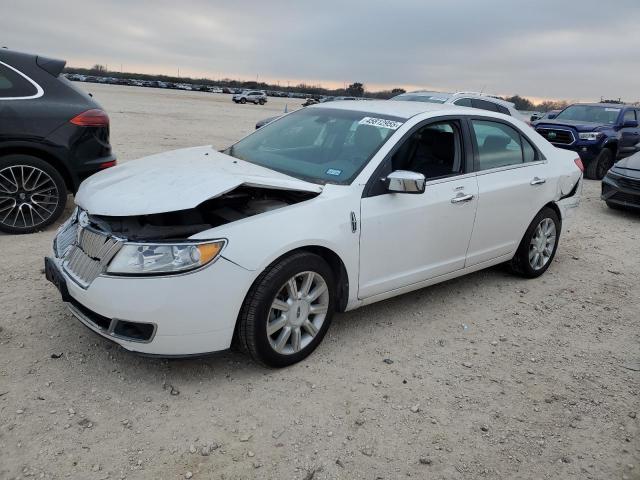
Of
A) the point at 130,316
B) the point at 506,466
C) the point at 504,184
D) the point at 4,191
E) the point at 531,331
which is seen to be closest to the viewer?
the point at 506,466

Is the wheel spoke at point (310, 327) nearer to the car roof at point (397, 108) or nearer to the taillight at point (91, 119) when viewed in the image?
the car roof at point (397, 108)

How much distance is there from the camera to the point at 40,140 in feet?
18.0

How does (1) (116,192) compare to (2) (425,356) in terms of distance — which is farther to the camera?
(2) (425,356)

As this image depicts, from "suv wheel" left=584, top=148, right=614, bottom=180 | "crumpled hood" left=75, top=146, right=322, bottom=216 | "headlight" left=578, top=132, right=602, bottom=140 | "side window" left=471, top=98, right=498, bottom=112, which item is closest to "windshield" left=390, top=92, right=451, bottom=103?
"side window" left=471, top=98, right=498, bottom=112

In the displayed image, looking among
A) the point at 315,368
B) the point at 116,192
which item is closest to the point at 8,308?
the point at 116,192

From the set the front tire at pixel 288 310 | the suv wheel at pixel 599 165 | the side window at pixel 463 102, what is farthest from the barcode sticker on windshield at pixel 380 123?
the suv wheel at pixel 599 165

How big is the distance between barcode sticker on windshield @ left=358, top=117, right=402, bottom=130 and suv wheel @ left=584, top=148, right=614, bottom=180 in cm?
1065

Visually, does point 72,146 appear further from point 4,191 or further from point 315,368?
point 315,368

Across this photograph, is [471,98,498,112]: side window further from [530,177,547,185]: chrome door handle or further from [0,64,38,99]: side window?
[0,64,38,99]: side window

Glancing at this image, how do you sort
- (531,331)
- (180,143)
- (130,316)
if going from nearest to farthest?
(130,316), (531,331), (180,143)

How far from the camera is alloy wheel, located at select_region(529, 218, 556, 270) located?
17.1 feet

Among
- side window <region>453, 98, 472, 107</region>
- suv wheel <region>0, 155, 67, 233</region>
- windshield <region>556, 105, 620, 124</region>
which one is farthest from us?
windshield <region>556, 105, 620, 124</region>

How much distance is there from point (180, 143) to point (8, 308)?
10.2 metres

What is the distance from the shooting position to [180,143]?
1368 centimetres
